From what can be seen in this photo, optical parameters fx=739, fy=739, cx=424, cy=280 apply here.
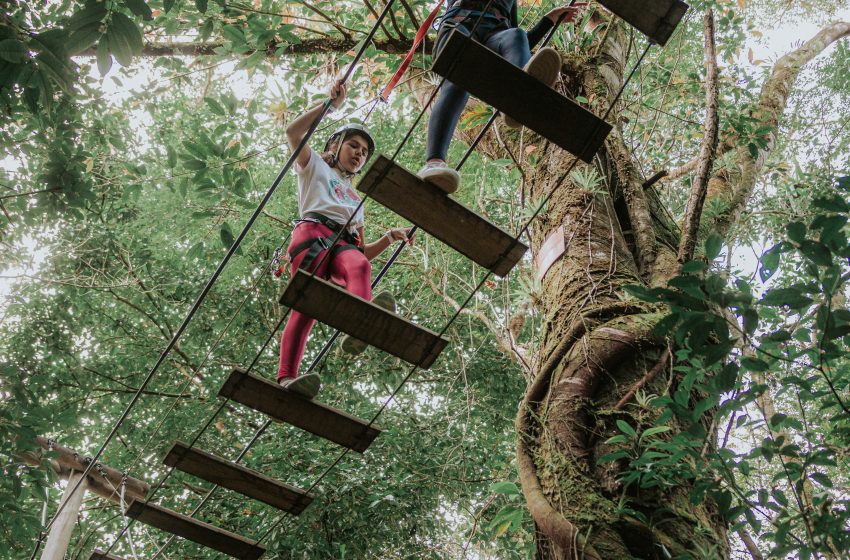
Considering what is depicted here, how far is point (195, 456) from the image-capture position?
280 cm

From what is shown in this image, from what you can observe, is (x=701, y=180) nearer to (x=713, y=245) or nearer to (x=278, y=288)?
(x=713, y=245)

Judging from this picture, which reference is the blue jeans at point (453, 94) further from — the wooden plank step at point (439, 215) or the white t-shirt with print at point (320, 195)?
the white t-shirt with print at point (320, 195)

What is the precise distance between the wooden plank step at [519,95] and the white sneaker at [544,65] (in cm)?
9

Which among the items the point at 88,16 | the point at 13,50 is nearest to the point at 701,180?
the point at 88,16

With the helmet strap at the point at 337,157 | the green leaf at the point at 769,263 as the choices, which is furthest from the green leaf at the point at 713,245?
the helmet strap at the point at 337,157

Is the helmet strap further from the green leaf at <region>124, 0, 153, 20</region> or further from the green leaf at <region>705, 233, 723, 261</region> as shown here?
the green leaf at <region>705, 233, 723, 261</region>

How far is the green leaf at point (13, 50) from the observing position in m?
2.29

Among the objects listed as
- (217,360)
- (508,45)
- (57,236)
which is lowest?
(508,45)

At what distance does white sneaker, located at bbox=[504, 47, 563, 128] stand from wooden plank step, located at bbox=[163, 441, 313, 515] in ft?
5.51

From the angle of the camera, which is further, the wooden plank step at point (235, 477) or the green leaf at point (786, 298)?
the wooden plank step at point (235, 477)

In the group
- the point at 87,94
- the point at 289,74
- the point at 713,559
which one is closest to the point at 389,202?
the point at 713,559

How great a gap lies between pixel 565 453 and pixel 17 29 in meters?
2.23

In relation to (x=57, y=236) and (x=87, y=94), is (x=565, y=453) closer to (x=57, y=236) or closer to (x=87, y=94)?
(x=87, y=94)

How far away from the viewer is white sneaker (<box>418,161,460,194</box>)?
2203 millimetres
